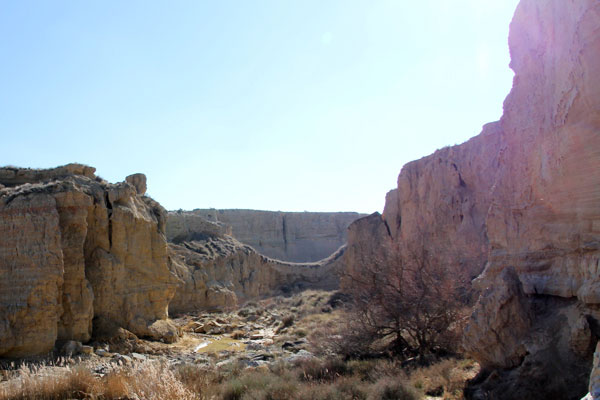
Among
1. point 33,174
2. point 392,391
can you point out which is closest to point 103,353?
point 33,174

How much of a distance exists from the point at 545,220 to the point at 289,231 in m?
60.8

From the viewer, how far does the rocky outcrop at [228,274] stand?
85.3ft

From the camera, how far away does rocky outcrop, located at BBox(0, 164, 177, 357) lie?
41.2 ft

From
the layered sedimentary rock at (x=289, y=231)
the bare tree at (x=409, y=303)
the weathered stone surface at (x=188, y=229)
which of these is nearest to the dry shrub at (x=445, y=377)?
the bare tree at (x=409, y=303)

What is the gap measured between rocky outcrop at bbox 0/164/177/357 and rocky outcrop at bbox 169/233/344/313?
3269mm

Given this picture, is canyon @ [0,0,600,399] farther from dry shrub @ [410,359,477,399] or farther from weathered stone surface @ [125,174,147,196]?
dry shrub @ [410,359,477,399]

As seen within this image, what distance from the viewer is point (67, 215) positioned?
14406 millimetres

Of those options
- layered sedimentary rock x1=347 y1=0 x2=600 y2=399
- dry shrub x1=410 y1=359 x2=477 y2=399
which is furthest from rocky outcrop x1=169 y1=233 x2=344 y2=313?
layered sedimentary rock x1=347 y1=0 x2=600 y2=399

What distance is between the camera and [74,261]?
14320 millimetres

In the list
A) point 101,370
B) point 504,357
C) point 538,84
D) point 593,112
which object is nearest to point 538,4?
point 538,84

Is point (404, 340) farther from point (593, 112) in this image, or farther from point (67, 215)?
point (67, 215)

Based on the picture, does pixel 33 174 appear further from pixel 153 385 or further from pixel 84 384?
pixel 153 385

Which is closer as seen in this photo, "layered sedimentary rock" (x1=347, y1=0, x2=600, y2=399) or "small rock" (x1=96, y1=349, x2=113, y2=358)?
"layered sedimentary rock" (x1=347, y1=0, x2=600, y2=399)

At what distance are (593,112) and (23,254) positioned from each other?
1407 cm
